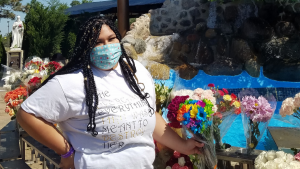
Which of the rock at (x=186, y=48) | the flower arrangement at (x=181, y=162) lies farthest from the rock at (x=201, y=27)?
the flower arrangement at (x=181, y=162)

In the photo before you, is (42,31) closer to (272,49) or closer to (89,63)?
(272,49)

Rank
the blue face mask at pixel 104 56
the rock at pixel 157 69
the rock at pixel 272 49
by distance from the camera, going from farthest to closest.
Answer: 1. the rock at pixel 157 69
2. the rock at pixel 272 49
3. the blue face mask at pixel 104 56

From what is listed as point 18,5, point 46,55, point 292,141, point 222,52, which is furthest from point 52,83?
point 18,5

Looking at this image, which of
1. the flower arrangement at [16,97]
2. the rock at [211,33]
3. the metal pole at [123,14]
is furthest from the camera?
the metal pole at [123,14]

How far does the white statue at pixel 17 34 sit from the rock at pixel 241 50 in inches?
371

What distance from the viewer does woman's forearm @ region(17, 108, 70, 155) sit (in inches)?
57.2

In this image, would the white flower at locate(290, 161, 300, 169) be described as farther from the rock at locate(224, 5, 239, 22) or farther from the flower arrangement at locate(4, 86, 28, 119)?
the rock at locate(224, 5, 239, 22)

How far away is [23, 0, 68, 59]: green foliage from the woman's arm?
12363 millimetres

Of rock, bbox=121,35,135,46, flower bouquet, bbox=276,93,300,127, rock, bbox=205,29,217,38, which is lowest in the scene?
flower bouquet, bbox=276,93,300,127

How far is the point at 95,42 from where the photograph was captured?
1.60 meters

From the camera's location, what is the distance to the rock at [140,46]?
28.0ft

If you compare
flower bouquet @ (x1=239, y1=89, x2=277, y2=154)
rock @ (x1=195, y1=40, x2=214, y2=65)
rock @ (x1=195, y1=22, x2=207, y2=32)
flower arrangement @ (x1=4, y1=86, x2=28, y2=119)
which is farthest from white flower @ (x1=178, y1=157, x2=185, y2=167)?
rock @ (x1=195, y1=22, x2=207, y2=32)

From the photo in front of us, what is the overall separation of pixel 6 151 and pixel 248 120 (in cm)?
239

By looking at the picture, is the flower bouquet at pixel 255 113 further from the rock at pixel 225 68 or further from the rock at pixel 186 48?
the rock at pixel 186 48
